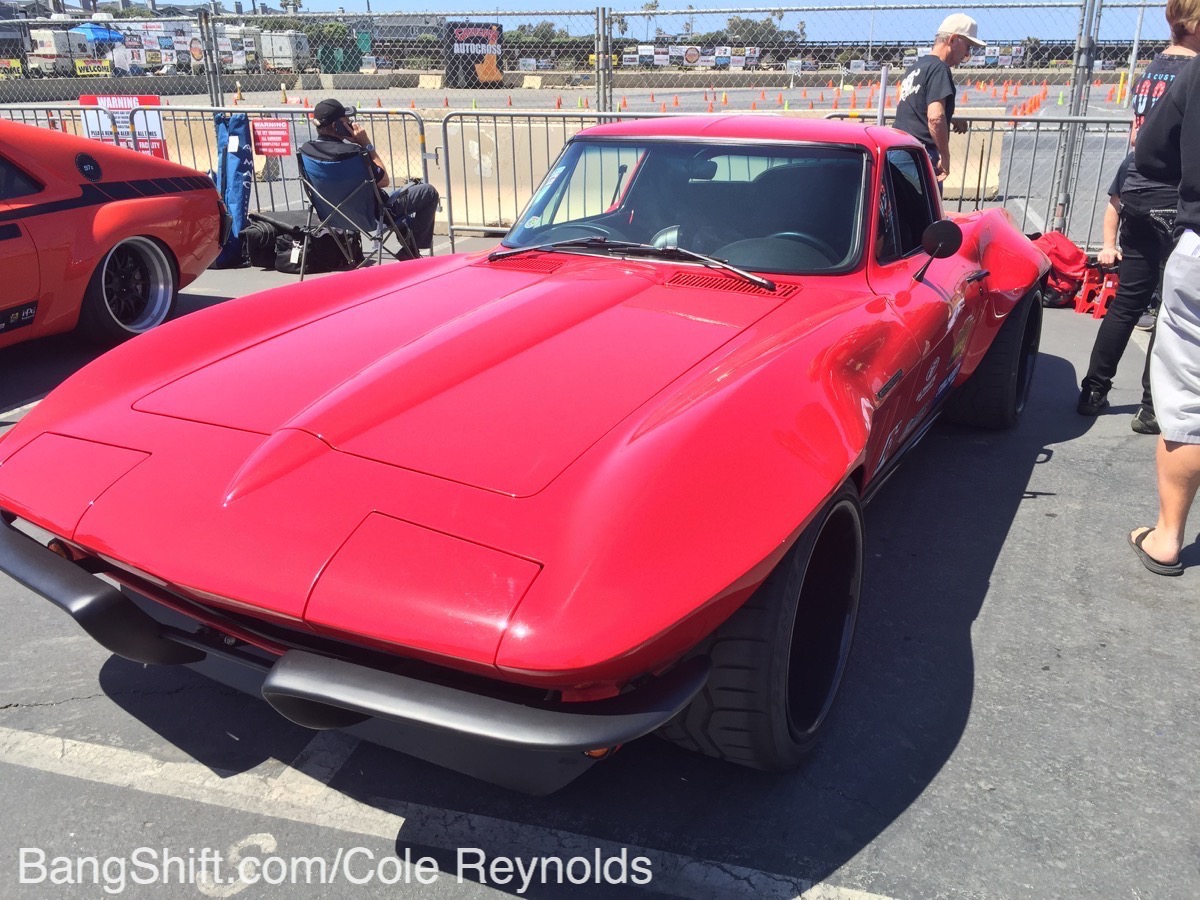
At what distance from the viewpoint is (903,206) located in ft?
11.7

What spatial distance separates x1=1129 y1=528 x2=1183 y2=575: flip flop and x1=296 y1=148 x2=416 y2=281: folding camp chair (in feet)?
18.7

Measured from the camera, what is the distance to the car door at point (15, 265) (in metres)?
4.79

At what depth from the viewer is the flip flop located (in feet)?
10.8

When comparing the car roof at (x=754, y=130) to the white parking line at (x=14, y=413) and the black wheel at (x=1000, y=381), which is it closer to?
the black wheel at (x=1000, y=381)

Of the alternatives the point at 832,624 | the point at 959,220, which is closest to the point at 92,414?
the point at 832,624

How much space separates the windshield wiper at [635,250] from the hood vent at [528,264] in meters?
0.05

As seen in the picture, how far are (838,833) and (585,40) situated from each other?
964 cm

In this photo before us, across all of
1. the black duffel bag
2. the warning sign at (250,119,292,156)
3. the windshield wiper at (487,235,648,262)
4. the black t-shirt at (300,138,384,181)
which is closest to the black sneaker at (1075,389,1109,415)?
the windshield wiper at (487,235,648,262)

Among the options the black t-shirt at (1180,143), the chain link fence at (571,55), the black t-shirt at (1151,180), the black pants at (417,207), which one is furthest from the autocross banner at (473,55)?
the black t-shirt at (1180,143)

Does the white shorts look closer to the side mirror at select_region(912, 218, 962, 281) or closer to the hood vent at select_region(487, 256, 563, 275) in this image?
the side mirror at select_region(912, 218, 962, 281)

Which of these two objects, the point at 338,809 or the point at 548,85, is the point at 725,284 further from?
the point at 548,85

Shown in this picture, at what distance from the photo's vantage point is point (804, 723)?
2.33 meters

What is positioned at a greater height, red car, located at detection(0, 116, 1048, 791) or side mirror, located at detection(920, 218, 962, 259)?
side mirror, located at detection(920, 218, 962, 259)

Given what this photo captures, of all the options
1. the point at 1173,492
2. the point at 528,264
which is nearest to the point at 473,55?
the point at 528,264
